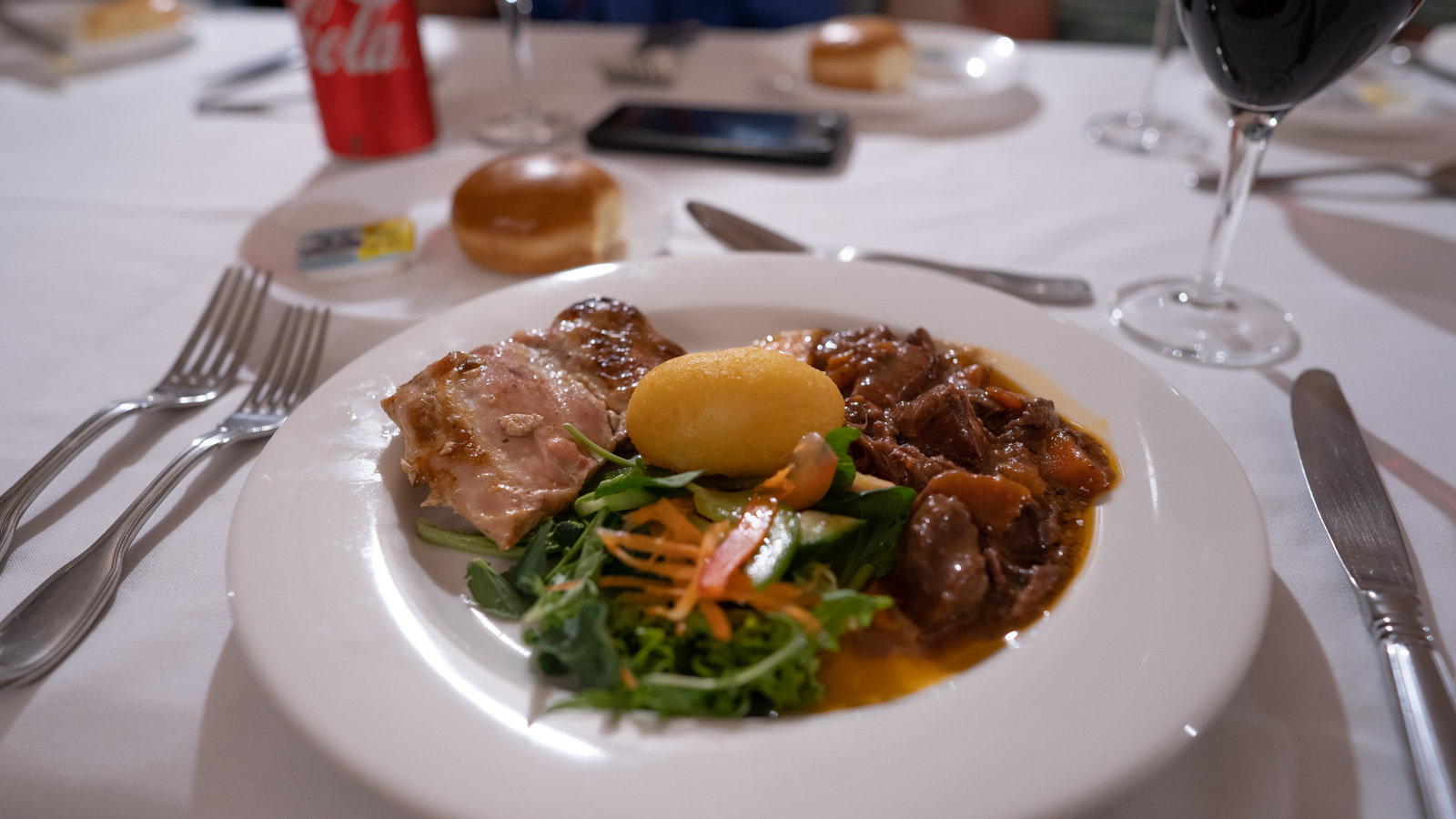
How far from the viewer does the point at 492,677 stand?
1.15 metres

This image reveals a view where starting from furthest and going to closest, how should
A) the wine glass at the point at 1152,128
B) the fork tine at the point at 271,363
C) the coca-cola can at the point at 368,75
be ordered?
the wine glass at the point at 1152,128 → the coca-cola can at the point at 368,75 → the fork tine at the point at 271,363

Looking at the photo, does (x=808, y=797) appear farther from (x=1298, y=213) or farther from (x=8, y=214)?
(x=8, y=214)

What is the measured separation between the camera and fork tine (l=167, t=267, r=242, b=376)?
205cm

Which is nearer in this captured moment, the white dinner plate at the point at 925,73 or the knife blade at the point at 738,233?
the knife blade at the point at 738,233

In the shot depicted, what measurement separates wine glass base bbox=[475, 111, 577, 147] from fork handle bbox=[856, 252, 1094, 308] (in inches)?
68.8

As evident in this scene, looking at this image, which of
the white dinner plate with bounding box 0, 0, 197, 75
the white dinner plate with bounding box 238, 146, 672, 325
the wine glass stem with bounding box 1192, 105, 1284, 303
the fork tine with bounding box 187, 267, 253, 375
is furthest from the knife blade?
the white dinner plate with bounding box 0, 0, 197, 75

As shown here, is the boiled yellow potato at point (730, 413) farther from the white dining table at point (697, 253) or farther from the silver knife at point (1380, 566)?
the silver knife at point (1380, 566)

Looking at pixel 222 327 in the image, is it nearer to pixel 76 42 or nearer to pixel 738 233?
pixel 738 233

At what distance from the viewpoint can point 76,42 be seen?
4352mm

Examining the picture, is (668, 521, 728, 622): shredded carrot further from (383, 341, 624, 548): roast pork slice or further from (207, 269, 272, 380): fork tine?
(207, 269, 272, 380): fork tine

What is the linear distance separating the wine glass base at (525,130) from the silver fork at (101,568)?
1775 millimetres

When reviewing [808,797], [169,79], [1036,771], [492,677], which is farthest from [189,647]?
[169,79]

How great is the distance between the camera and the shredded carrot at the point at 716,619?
1216mm

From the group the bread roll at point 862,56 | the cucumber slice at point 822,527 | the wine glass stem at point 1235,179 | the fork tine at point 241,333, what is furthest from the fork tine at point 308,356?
the bread roll at point 862,56
